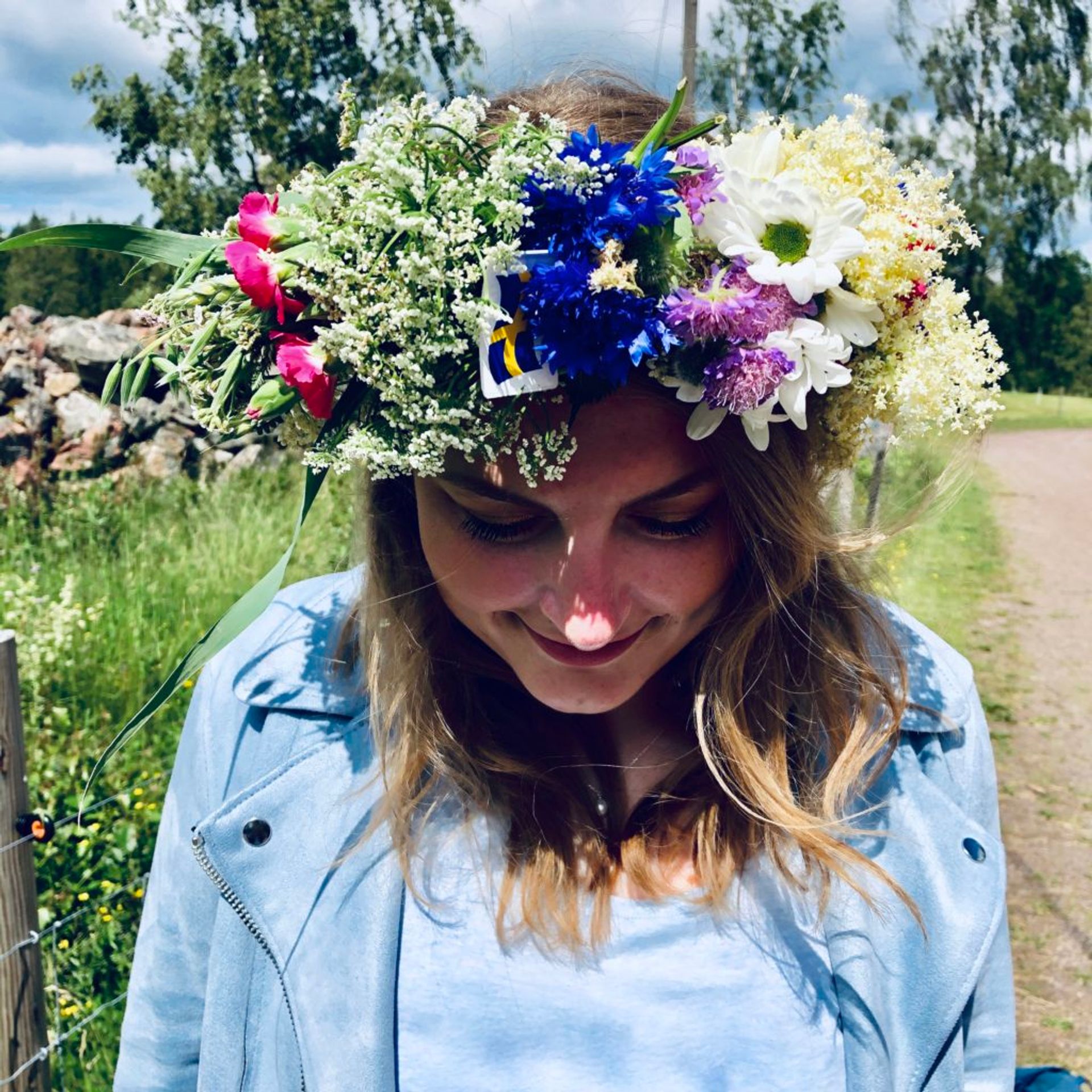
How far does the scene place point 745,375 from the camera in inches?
49.1

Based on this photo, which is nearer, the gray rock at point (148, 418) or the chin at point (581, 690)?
the chin at point (581, 690)

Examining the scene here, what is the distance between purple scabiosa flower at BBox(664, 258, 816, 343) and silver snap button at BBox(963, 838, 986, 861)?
90 cm

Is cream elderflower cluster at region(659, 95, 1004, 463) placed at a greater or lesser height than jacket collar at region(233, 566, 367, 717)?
greater

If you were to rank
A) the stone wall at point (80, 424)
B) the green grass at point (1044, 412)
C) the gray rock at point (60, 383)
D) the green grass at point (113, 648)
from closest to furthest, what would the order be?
the green grass at point (113, 648)
the stone wall at point (80, 424)
the gray rock at point (60, 383)
the green grass at point (1044, 412)

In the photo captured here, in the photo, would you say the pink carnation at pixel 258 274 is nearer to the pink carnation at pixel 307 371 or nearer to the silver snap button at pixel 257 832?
the pink carnation at pixel 307 371

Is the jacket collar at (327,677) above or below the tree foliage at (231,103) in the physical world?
below

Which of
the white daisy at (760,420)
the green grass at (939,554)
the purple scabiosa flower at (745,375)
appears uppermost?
the purple scabiosa flower at (745,375)

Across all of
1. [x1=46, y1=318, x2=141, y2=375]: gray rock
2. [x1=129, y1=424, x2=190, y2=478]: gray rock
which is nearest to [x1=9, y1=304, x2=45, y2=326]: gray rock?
[x1=46, y1=318, x2=141, y2=375]: gray rock

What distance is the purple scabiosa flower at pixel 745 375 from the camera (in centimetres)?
124

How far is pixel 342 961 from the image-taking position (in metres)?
1.54

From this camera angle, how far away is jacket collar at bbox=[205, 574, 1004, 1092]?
1.52 metres

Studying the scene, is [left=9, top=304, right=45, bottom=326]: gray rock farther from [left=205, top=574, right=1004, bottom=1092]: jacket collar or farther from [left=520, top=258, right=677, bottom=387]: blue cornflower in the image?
[left=520, top=258, right=677, bottom=387]: blue cornflower

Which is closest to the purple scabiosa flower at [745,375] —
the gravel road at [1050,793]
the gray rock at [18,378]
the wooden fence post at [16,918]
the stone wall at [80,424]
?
the wooden fence post at [16,918]

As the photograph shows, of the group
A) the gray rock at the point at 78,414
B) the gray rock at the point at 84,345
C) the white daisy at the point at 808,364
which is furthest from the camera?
the gray rock at the point at 84,345
